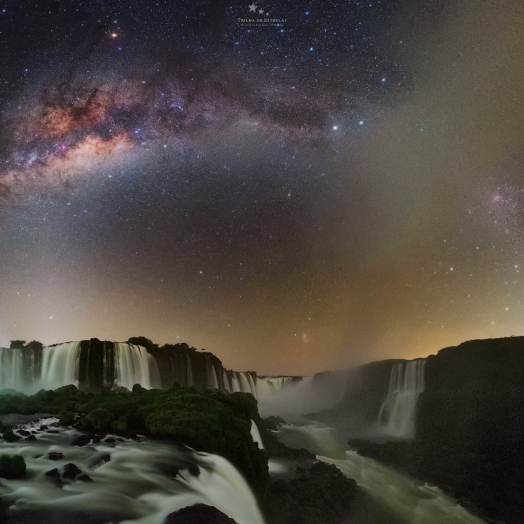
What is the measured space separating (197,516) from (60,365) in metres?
35.4

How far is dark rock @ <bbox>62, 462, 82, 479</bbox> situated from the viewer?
448 inches

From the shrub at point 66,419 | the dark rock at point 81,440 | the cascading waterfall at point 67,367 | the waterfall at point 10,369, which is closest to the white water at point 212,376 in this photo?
the cascading waterfall at point 67,367

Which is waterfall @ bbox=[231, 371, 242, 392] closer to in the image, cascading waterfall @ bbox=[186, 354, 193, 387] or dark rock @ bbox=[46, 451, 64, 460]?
cascading waterfall @ bbox=[186, 354, 193, 387]

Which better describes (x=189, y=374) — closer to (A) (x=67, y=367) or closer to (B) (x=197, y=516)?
(A) (x=67, y=367)

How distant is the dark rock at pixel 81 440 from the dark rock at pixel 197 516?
7.18 meters

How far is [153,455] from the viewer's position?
45.1ft

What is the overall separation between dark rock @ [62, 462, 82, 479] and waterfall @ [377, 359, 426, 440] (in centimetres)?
3902

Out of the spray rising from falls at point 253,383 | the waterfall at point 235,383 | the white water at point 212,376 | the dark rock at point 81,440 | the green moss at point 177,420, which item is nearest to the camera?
the dark rock at point 81,440

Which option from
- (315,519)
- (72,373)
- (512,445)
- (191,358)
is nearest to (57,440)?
(315,519)

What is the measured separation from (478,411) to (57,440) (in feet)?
106

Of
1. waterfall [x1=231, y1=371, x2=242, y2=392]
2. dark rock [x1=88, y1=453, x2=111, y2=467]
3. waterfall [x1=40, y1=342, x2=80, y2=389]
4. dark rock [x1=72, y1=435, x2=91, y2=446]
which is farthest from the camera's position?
waterfall [x1=231, y1=371, x2=242, y2=392]

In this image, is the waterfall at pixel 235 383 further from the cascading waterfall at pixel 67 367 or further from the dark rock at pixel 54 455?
the dark rock at pixel 54 455

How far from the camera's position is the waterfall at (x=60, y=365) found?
3850cm

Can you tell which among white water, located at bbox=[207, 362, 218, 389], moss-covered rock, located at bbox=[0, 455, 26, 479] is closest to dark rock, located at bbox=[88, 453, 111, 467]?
moss-covered rock, located at bbox=[0, 455, 26, 479]
